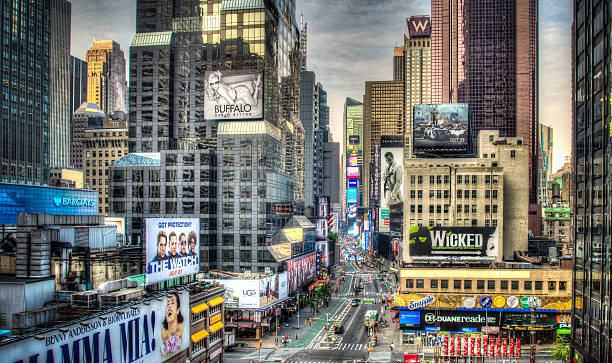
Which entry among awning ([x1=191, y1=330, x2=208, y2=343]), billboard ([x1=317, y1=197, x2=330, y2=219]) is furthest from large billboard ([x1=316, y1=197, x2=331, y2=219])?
awning ([x1=191, y1=330, x2=208, y2=343])

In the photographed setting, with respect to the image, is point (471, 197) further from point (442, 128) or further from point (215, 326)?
point (215, 326)

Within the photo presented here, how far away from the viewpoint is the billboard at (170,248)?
176ft

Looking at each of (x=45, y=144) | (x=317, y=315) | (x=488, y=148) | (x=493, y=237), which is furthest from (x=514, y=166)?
(x=45, y=144)

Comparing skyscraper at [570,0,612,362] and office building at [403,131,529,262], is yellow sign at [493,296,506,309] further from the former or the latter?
skyscraper at [570,0,612,362]

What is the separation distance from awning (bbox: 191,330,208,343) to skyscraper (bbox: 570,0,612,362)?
3688cm

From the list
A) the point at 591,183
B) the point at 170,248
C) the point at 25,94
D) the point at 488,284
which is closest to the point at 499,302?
the point at 488,284

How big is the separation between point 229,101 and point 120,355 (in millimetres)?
80202

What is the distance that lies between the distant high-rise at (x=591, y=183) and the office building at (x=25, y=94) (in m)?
154

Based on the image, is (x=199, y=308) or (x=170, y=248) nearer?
(x=170, y=248)

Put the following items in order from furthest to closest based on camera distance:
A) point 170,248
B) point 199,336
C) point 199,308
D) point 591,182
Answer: point 199,308 < point 199,336 < point 170,248 < point 591,182

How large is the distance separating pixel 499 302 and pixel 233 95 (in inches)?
2568

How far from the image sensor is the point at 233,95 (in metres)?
118

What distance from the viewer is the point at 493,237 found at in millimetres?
102250

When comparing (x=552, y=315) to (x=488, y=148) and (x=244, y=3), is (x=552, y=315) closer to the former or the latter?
(x=488, y=148)
